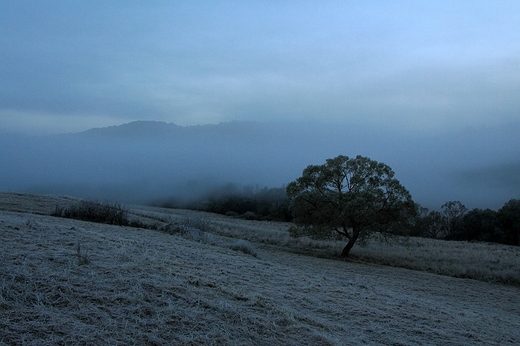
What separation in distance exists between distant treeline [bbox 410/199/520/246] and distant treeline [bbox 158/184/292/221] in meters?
21.7

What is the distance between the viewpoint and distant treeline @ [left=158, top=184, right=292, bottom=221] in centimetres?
6675

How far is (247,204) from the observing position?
77.8 meters

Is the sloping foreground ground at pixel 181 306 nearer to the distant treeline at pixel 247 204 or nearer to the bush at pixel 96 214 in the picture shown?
the bush at pixel 96 214

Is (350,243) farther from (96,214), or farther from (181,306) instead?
(181,306)

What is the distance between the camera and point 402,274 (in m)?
19.1

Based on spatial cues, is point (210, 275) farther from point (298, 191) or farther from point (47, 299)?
point (298, 191)

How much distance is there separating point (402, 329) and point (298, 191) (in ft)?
58.1

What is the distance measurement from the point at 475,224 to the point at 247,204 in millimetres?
39197

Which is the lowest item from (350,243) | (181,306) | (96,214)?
(350,243)

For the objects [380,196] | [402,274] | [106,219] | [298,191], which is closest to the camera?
[402,274]

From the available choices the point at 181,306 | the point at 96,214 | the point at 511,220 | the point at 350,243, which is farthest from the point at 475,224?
the point at 181,306

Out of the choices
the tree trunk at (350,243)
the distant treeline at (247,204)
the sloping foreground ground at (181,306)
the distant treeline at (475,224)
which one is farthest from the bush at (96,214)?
the distant treeline at (247,204)

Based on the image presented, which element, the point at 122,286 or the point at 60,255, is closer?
the point at 122,286

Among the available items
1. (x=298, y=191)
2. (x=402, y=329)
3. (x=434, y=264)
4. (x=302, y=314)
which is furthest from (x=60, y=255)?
(x=434, y=264)
